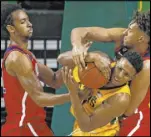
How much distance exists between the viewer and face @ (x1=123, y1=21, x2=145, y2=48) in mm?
4879

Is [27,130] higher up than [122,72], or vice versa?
[122,72]

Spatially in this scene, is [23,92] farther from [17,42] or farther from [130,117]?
[130,117]

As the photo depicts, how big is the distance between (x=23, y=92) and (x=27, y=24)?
20.4 inches

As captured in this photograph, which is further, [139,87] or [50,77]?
[50,77]

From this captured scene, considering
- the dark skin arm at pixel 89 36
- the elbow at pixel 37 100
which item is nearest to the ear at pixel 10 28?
the dark skin arm at pixel 89 36

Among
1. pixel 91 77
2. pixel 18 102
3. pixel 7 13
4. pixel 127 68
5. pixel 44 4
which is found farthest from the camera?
pixel 44 4

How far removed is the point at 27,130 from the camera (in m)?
4.98

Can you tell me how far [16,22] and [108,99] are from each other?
97 centimetres

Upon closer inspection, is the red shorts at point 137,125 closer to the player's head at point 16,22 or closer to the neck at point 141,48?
the neck at point 141,48

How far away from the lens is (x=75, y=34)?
4.83 metres

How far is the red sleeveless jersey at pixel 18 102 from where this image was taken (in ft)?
16.2

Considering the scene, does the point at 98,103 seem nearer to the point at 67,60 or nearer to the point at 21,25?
the point at 67,60

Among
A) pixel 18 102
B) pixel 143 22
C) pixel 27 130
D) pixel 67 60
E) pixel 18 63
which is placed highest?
pixel 143 22

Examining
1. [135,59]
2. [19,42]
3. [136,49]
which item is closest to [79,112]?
[135,59]
